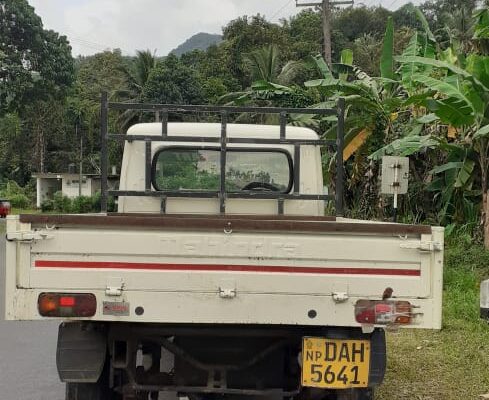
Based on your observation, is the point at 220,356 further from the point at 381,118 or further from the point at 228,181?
the point at 381,118

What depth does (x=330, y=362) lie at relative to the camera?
3676mm

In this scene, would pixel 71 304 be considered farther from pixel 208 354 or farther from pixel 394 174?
pixel 394 174

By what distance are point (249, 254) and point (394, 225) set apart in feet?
2.53

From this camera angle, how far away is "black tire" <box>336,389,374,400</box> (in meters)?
3.96

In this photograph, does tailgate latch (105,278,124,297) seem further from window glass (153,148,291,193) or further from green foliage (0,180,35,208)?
green foliage (0,180,35,208)

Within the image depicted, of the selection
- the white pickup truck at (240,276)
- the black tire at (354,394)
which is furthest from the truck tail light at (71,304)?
the black tire at (354,394)

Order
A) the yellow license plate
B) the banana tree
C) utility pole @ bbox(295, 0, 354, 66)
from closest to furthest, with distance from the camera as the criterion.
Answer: the yellow license plate
the banana tree
utility pole @ bbox(295, 0, 354, 66)

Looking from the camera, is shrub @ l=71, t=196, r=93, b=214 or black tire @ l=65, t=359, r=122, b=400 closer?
black tire @ l=65, t=359, r=122, b=400

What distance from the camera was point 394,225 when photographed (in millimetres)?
3521

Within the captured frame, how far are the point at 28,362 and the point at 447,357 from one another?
4.00 m

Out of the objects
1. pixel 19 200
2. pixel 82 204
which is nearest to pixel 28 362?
pixel 82 204

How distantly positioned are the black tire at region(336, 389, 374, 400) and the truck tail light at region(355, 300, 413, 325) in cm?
67

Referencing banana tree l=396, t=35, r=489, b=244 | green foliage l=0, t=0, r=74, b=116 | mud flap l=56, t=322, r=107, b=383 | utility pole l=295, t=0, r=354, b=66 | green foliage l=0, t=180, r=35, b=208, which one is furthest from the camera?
green foliage l=0, t=180, r=35, b=208

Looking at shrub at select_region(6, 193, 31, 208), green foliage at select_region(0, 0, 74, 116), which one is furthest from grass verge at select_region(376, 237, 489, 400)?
shrub at select_region(6, 193, 31, 208)
